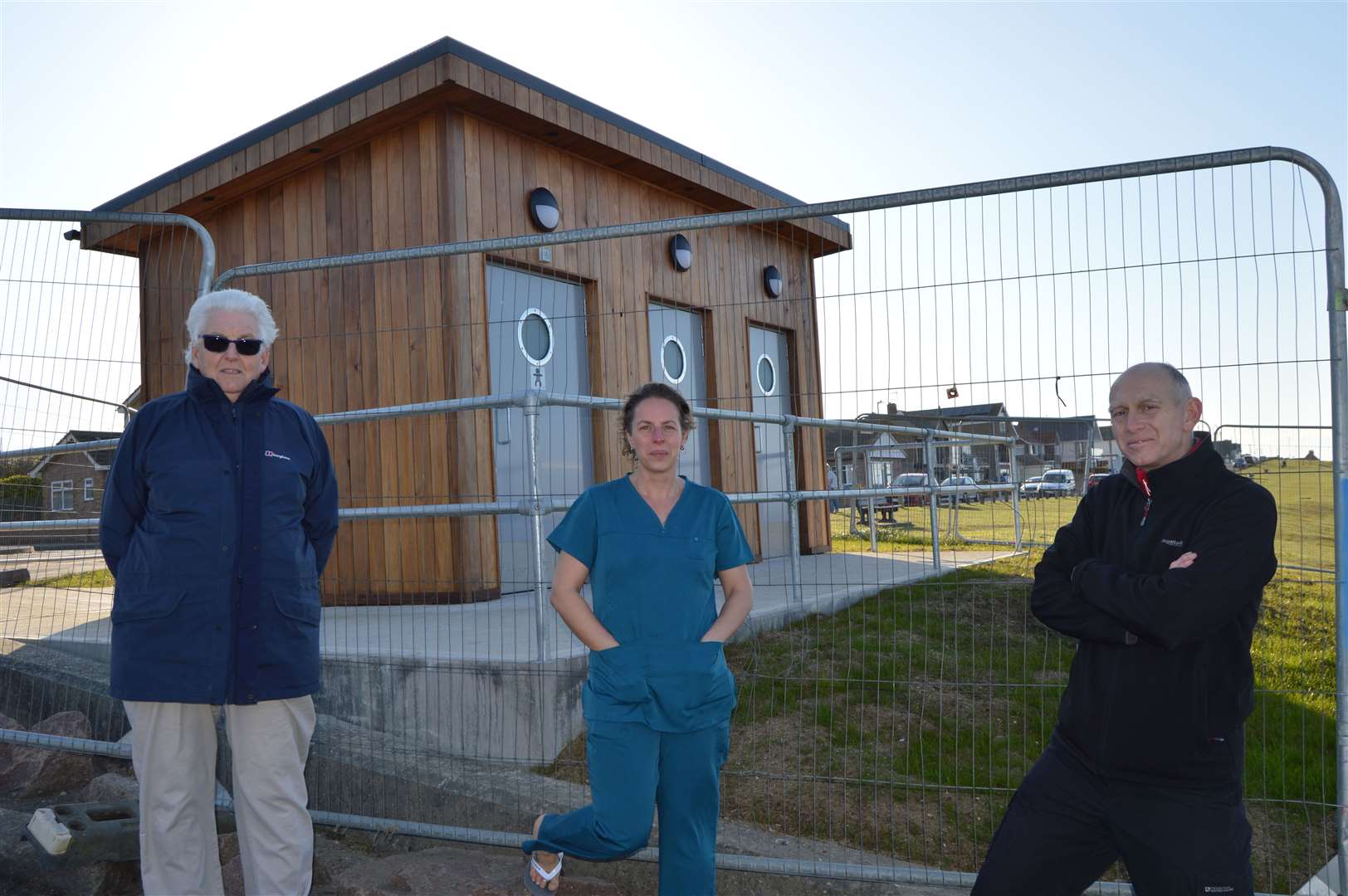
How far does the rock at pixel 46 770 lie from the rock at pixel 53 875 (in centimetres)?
87

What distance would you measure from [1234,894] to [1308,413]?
4.68 feet

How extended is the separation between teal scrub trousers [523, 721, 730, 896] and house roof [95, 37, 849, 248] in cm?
457

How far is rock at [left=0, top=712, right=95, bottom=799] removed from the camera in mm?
4273

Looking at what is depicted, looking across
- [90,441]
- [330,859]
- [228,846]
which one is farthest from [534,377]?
[228,846]

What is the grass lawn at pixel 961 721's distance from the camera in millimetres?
3430

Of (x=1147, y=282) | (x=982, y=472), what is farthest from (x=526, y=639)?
(x=1147, y=282)

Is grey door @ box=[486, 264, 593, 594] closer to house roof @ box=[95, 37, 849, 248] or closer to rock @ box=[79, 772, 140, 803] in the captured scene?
house roof @ box=[95, 37, 849, 248]

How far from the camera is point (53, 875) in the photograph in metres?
3.31

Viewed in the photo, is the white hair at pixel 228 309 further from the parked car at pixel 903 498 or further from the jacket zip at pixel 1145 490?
the parked car at pixel 903 498

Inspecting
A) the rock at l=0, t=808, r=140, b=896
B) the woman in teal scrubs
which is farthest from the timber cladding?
the woman in teal scrubs

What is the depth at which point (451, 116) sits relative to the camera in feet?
20.6

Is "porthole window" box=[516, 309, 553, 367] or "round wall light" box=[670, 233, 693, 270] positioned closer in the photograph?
"porthole window" box=[516, 309, 553, 367]

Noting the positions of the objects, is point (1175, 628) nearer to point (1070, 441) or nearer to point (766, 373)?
point (1070, 441)

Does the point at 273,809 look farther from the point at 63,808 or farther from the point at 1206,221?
the point at 1206,221
